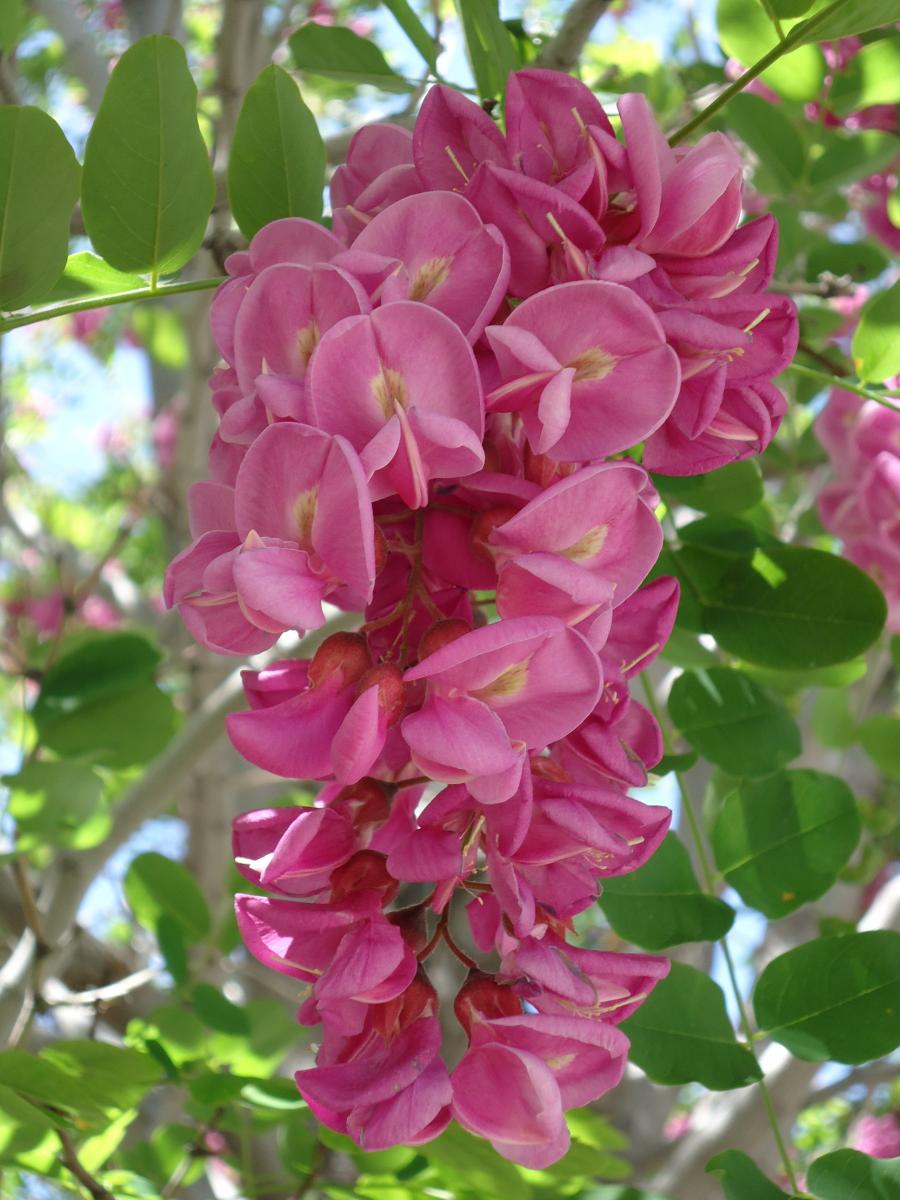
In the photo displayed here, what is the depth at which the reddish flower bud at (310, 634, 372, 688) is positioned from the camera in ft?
1.64

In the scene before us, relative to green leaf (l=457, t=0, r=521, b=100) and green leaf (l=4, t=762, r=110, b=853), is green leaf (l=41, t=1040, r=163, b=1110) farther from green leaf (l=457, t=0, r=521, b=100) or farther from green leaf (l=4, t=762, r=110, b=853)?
green leaf (l=457, t=0, r=521, b=100)

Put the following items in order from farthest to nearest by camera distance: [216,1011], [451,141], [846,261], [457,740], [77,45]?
[77,45]
[846,261]
[216,1011]
[451,141]
[457,740]

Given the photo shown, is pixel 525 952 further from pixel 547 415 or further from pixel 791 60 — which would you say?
pixel 791 60

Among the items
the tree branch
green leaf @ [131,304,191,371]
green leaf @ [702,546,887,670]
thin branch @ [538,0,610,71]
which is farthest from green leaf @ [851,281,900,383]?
the tree branch

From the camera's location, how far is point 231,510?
554 millimetres

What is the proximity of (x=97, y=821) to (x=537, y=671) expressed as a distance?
636 millimetres

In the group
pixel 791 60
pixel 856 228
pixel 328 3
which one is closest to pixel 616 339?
pixel 791 60

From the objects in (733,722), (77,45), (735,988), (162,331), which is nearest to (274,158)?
(733,722)

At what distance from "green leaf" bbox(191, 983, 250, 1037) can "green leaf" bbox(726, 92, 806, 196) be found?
2.65 ft

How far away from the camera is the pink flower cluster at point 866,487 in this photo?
98cm

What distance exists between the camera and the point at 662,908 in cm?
74

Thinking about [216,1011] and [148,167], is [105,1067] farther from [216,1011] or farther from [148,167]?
[148,167]

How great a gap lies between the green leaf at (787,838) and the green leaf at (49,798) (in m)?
0.49

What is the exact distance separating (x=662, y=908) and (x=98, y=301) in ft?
1.57
